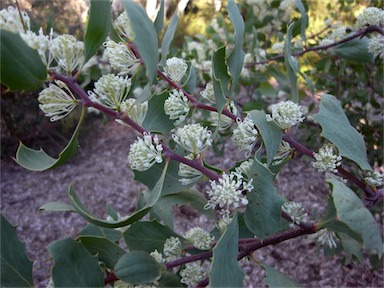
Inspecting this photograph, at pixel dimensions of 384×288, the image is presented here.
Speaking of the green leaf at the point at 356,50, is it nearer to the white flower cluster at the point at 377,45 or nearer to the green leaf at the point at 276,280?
the white flower cluster at the point at 377,45

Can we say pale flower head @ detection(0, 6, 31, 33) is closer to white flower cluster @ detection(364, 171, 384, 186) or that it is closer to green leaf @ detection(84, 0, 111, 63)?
green leaf @ detection(84, 0, 111, 63)

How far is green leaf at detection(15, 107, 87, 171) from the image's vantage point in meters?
0.55

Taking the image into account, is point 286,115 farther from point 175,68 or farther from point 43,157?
point 43,157

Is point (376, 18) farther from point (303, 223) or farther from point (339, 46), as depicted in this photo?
point (303, 223)

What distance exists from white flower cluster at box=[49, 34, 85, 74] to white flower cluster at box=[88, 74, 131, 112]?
45mm

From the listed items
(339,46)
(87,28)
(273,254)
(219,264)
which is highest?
(87,28)

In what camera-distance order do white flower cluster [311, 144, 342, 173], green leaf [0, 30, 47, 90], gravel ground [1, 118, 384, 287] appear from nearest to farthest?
green leaf [0, 30, 47, 90], white flower cluster [311, 144, 342, 173], gravel ground [1, 118, 384, 287]

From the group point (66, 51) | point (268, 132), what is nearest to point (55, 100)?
point (66, 51)

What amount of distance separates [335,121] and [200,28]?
4076mm

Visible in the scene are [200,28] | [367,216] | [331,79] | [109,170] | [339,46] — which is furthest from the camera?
[200,28]

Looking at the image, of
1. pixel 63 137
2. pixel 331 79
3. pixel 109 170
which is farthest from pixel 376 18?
pixel 63 137

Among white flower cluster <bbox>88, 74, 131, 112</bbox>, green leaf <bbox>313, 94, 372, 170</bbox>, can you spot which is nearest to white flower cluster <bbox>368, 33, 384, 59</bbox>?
green leaf <bbox>313, 94, 372, 170</bbox>

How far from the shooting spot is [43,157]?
60 cm

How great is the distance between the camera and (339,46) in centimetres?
113
